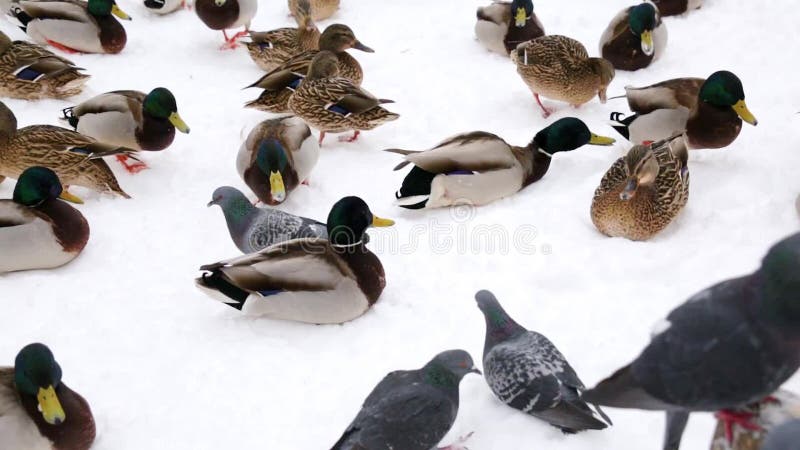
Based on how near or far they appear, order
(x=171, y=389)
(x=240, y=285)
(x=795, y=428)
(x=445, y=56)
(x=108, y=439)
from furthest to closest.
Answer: (x=445, y=56)
(x=240, y=285)
(x=171, y=389)
(x=108, y=439)
(x=795, y=428)

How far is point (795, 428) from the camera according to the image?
176 centimetres

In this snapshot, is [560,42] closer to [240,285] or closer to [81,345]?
[240,285]

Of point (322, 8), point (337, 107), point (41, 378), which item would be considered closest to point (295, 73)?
point (337, 107)

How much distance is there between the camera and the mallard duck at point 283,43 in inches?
263

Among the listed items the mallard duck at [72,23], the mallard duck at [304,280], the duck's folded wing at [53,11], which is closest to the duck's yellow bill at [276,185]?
the mallard duck at [304,280]

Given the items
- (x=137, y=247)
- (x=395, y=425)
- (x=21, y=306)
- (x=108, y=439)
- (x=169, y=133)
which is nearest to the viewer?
(x=395, y=425)

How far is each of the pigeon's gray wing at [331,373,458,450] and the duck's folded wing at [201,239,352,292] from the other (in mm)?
896

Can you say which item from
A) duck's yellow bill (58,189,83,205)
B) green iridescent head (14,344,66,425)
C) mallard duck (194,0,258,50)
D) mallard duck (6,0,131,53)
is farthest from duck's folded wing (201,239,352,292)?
mallard duck (6,0,131,53)

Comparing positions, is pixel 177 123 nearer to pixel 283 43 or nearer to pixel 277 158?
pixel 277 158

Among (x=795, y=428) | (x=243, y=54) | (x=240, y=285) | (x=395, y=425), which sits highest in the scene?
(x=795, y=428)

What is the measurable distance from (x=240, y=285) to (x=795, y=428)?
2.68 metres

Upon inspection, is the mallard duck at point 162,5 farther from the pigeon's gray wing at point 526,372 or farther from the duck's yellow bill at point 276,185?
the pigeon's gray wing at point 526,372

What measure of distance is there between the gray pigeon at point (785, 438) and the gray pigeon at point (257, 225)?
2899mm

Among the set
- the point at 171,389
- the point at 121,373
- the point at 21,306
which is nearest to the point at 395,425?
the point at 171,389
